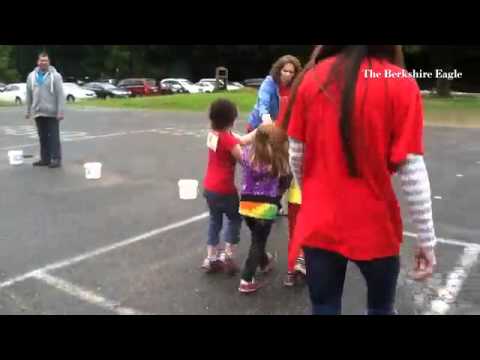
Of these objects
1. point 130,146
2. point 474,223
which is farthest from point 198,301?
point 130,146

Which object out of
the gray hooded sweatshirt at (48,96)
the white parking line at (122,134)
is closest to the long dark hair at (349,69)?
the gray hooded sweatshirt at (48,96)

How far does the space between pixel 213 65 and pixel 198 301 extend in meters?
48.6

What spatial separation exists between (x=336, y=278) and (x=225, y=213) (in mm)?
2092

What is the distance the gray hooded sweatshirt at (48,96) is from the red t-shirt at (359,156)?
760 cm

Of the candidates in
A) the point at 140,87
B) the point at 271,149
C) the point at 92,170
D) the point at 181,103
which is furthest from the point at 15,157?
the point at 140,87

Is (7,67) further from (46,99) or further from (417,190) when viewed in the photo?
(417,190)

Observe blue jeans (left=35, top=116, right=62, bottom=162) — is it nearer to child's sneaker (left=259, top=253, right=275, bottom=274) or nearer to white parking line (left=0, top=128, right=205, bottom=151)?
white parking line (left=0, top=128, right=205, bottom=151)

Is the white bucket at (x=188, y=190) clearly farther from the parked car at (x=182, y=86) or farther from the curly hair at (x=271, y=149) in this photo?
the parked car at (x=182, y=86)

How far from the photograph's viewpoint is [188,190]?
22.4 feet

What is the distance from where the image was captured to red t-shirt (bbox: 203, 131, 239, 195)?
4.10 meters

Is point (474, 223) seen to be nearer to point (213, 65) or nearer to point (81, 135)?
A: point (81, 135)

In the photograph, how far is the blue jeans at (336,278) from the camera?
227cm
